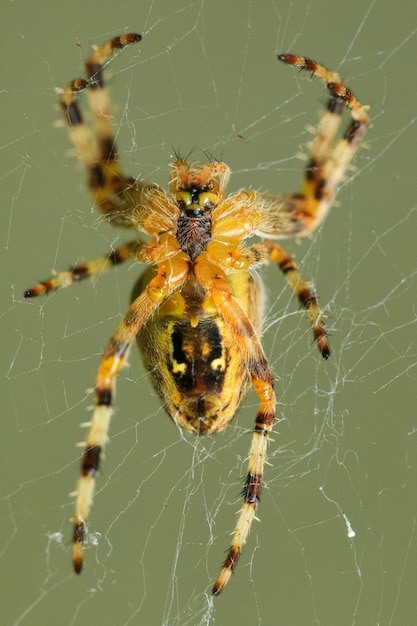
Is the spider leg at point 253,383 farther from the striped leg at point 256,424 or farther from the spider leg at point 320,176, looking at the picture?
the spider leg at point 320,176

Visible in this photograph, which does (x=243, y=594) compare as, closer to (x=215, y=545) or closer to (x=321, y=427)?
(x=215, y=545)

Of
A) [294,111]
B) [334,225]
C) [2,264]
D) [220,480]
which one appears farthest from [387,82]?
[220,480]

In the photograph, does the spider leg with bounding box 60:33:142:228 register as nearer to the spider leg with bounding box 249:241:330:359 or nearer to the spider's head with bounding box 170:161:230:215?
the spider's head with bounding box 170:161:230:215

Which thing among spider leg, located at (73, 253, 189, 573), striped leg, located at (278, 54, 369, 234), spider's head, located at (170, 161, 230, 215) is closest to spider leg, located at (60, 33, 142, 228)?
Result: spider's head, located at (170, 161, 230, 215)

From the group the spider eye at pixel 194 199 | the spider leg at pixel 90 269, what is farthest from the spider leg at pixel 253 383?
the spider leg at pixel 90 269

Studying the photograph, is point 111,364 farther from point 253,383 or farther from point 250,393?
point 250,393

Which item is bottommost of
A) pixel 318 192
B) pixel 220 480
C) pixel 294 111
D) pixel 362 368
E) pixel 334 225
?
pixel 220 480

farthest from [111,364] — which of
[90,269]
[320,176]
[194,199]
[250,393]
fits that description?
[320,176]
